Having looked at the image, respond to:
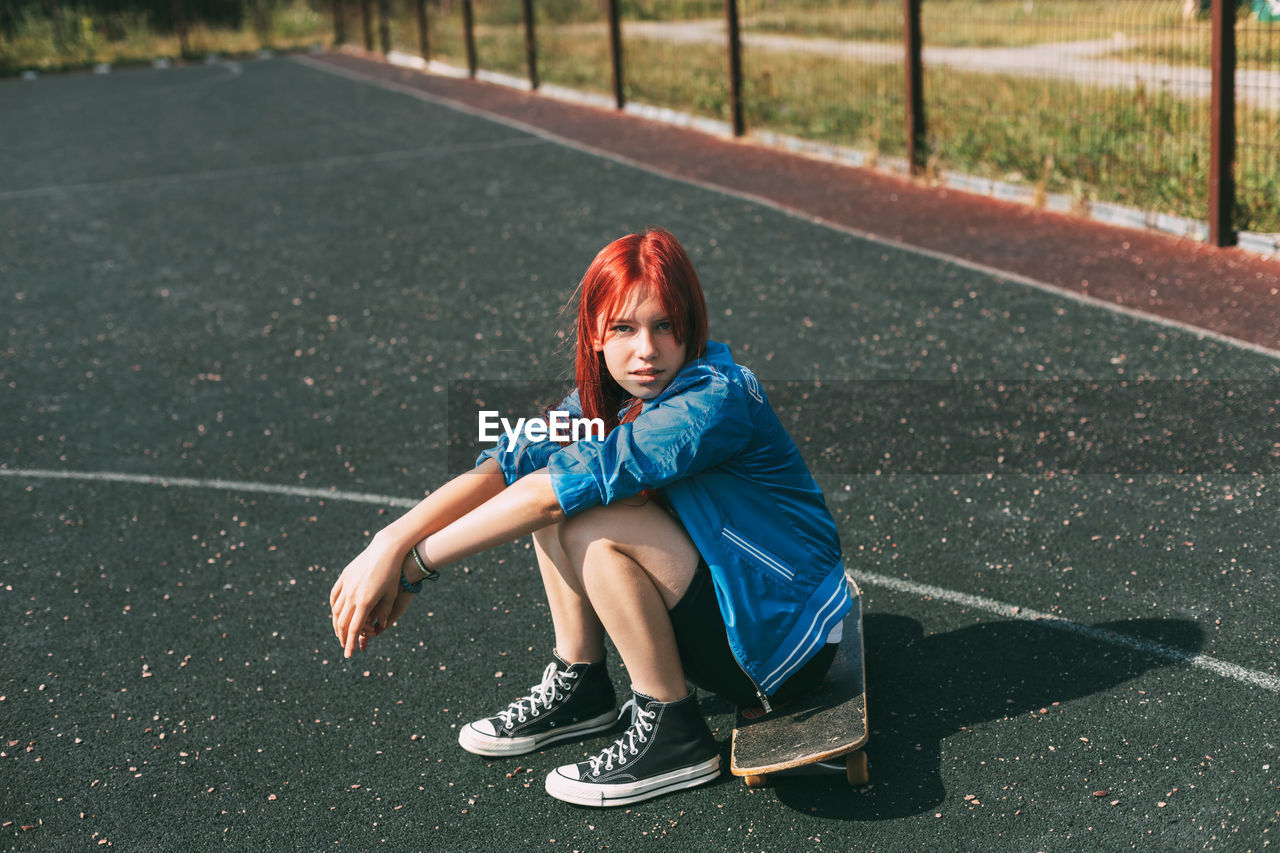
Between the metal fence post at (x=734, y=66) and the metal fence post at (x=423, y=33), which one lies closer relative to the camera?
the metal fence post at (x=734, y=66)

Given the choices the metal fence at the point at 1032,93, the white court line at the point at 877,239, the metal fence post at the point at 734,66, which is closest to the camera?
the white court line at the point at 877,239

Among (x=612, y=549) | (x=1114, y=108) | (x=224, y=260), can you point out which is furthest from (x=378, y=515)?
(x=1114, y=108)

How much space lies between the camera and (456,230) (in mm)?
9109

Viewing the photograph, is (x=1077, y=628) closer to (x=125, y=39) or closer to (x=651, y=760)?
(x=651, y=760)

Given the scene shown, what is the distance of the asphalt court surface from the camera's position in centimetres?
296

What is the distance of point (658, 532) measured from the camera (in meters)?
2.76

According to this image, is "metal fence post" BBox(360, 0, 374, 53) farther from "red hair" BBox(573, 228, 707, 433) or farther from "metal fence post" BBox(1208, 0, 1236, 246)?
"red hair" BBox(573, 228, 707, 433)

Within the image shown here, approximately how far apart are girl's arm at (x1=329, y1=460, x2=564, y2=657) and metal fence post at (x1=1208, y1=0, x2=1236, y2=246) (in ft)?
19.3

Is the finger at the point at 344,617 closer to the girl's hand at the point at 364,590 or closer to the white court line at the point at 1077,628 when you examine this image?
the girl's hand at the point at 364,590

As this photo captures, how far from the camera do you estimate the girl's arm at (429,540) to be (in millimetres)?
2715

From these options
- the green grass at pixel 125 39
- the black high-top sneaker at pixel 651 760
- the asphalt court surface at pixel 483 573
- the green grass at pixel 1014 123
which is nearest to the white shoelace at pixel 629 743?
the black high-top sneaker at pixel 651 760

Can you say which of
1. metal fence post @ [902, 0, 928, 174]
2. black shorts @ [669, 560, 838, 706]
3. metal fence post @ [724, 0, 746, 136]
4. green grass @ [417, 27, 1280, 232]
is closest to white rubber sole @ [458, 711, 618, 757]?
black shorts @ [669, 560, 838, 706]

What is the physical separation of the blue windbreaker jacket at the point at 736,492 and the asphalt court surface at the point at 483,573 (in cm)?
44

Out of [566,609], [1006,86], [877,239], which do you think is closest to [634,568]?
[566,609]
